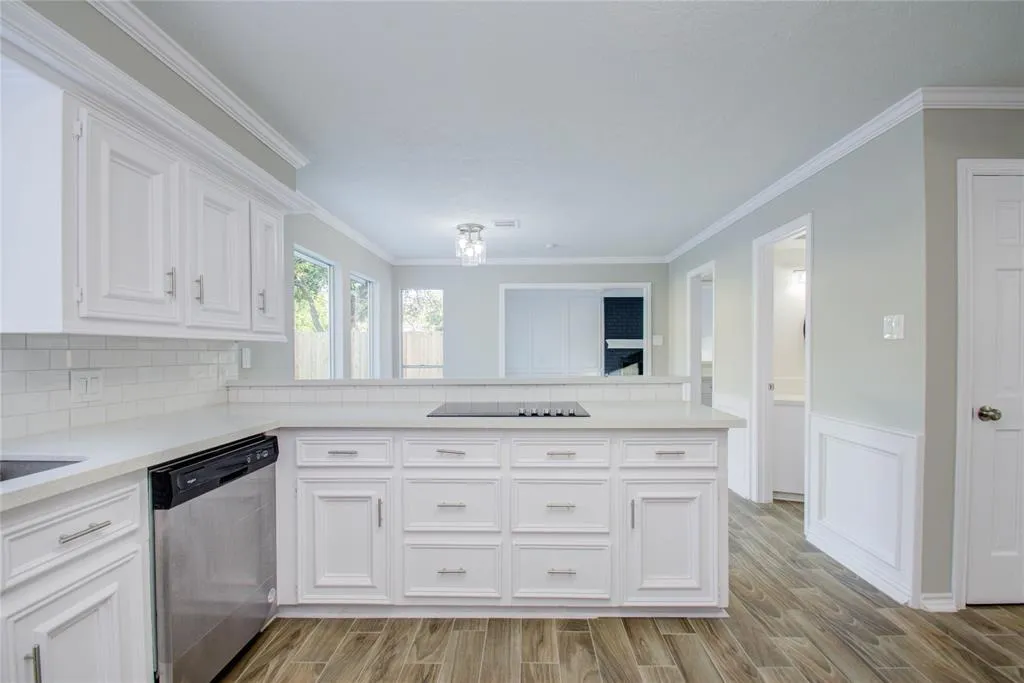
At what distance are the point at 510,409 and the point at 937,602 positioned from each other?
213 cm

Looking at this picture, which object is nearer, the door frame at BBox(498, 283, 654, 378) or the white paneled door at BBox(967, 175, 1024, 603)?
the white paneled door at BBox(967, 175, 1024, 603)

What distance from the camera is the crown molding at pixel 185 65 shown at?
5.30 feet

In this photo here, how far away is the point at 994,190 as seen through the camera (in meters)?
2.22

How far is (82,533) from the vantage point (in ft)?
4.08

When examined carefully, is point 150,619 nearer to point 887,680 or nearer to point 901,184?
point 887,680

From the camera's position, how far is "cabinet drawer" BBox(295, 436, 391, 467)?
6.94 ft

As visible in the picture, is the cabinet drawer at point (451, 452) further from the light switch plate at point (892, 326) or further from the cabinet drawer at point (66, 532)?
the light switch plate at point (892, 326)

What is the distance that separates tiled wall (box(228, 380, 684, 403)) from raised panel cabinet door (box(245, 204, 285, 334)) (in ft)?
1.20

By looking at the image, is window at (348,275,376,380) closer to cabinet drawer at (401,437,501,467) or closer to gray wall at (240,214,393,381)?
gray wall at (240,214,393,381)

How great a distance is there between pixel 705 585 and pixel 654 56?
2.16 m

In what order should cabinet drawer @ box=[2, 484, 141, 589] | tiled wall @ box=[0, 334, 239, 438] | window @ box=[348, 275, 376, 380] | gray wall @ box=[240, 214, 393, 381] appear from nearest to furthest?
cabinet drawer @ box=[2, 484, 141, 589], tiled wall @ box=[0, 334, 239, 438], gray wall @ box=[240, 214, 393, 381], window @ box=[348, 275, 376, 380]

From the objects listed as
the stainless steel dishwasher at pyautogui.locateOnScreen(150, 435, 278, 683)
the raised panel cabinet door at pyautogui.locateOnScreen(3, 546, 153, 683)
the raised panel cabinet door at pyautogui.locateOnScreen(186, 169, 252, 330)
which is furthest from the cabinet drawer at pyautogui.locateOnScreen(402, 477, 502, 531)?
the raised panel cabinet door at pyautogui.locateOnScreen(186, 169, 252, 330)

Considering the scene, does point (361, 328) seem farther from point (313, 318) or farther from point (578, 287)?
point (578, 287)

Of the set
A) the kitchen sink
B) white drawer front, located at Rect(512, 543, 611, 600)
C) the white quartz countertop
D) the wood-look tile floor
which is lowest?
the wood-look tile floor
